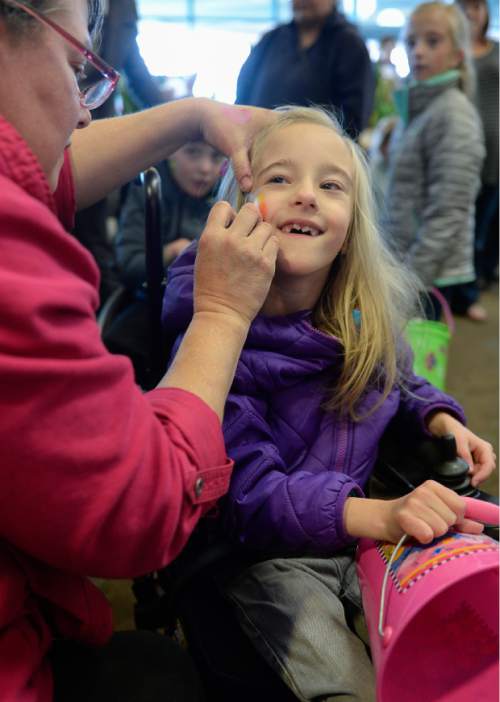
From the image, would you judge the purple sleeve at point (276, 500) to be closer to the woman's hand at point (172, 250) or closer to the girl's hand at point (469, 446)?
the girl's hand at point (469, 446)

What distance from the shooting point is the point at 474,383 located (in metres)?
2.54

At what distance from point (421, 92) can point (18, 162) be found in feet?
8.14

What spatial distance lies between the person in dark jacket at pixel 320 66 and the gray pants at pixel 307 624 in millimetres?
1884

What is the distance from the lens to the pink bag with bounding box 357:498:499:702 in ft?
2.19

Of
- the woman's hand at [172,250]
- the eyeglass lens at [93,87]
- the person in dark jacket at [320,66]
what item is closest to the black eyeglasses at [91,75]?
the eyeglass lens at [93,87]

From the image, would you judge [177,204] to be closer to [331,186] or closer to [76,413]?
[331,186]

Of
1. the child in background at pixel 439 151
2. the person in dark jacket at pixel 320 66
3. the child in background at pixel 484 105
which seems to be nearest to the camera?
the person in dark jacket at pixel 320 66

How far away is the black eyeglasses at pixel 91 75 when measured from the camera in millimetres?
601

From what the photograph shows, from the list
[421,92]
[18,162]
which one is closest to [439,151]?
[421,92]

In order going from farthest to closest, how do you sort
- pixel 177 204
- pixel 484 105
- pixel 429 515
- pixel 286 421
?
1. pixel 484 105
2. pixel 177 204
3. pixel 286 421
4. pixel 429 515

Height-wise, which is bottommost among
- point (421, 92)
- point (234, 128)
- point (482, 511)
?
point (482, 511)

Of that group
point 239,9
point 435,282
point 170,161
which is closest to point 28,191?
point 170,161

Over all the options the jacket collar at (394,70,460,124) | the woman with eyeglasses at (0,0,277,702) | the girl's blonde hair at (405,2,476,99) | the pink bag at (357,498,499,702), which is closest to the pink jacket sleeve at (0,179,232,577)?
the woman with eyeglasses at (0,0,277,702)

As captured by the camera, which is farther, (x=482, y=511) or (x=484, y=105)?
(x=484, y=105)
